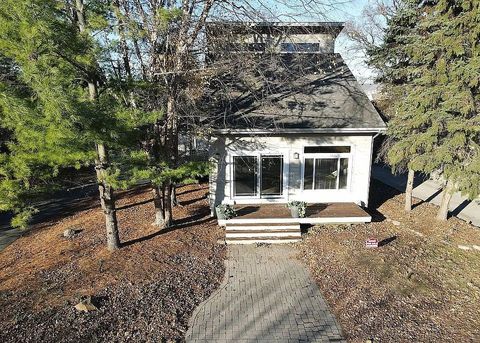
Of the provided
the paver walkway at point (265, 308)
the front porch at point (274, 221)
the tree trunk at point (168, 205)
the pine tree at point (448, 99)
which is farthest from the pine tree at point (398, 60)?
the tree trunk at point (168, 205)

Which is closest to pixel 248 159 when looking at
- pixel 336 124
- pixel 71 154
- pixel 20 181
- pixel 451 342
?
pixel 336 124

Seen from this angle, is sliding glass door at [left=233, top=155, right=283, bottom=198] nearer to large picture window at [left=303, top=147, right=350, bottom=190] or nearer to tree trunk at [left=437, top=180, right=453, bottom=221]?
large picture window at [left=303, top=147, right=350, bottom=190]

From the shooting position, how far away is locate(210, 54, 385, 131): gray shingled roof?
11195 mm

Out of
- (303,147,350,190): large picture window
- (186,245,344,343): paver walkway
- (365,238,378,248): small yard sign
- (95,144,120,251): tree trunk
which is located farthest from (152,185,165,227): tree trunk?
(365,238,378,248): small yard sign

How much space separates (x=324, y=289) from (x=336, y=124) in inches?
246

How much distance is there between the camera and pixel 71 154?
6.86m

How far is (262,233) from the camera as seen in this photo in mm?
10234

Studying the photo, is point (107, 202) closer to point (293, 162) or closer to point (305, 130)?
point (293, 162)

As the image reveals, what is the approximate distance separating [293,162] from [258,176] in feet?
4.65

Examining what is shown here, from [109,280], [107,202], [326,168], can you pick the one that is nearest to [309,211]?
[326,168]

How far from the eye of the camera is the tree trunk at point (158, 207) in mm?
10422

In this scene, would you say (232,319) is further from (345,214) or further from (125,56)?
(125,56)

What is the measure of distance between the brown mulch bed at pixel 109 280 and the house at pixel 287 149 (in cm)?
204

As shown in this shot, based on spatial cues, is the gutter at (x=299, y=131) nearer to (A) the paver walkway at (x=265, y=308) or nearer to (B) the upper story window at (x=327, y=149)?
(B) the upper story window at (x=327, y=149)
